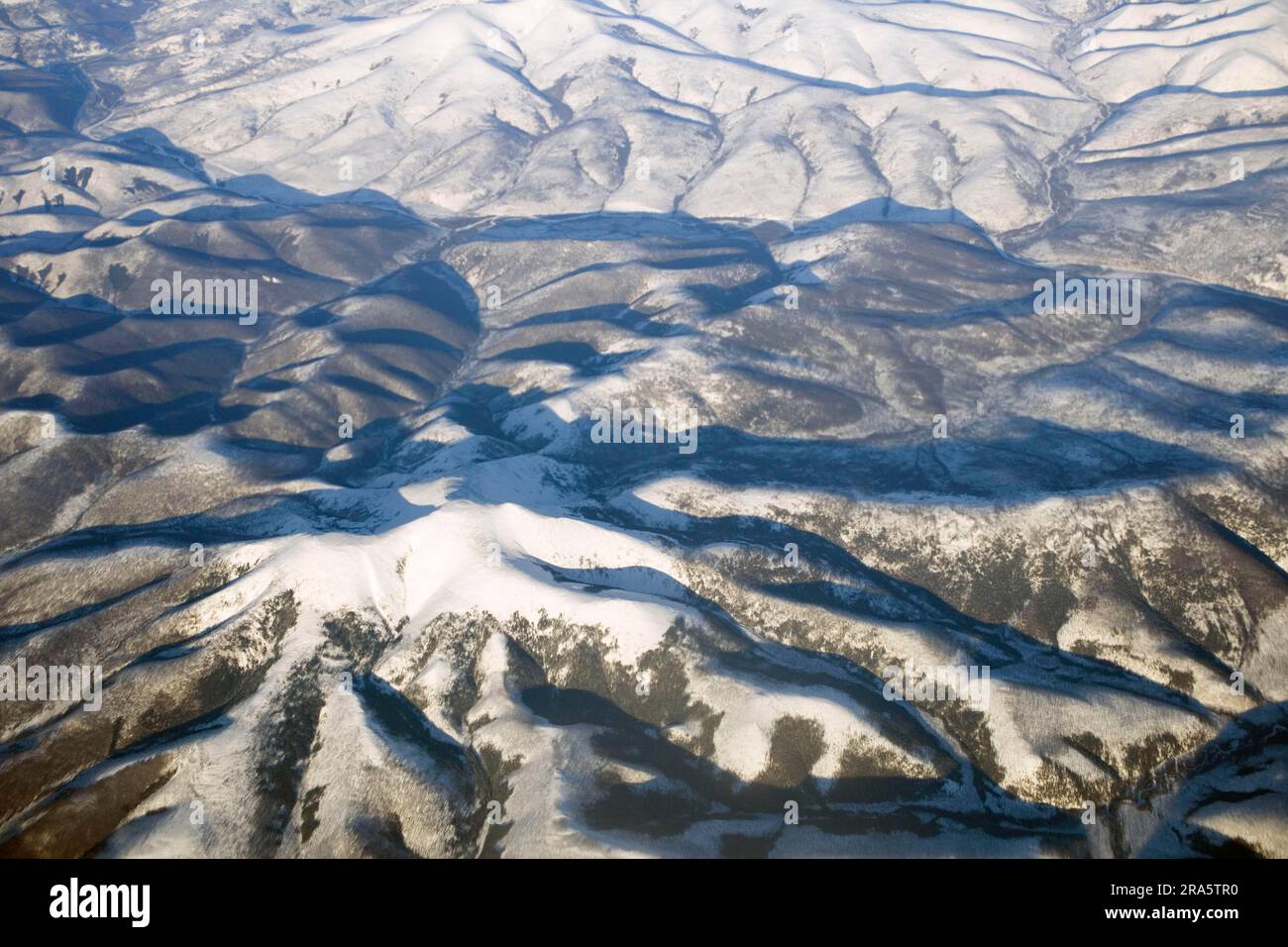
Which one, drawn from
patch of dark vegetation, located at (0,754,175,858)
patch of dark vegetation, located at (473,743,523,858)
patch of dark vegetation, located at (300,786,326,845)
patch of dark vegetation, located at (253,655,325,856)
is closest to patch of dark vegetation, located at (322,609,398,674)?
patch of dark vegetation, located at (253,655,325,856)

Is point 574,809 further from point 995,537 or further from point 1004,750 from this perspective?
point 995,537

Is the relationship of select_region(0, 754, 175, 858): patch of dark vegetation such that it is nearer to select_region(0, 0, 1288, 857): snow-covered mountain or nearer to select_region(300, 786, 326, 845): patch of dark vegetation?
select_region(0, 0, 1288, 857): snow-covered mountain

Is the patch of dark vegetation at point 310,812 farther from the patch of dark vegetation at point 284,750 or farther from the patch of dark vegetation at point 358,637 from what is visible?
the patch of dark vegetation at point 358,637

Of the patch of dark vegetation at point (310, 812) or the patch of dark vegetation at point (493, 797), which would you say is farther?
the patch of dark vegetation at point (310, 812)

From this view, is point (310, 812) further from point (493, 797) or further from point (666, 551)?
point (666, 551)

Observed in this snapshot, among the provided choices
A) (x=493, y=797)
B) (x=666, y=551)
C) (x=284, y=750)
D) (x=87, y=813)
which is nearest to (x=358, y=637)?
(x=284, y=750)

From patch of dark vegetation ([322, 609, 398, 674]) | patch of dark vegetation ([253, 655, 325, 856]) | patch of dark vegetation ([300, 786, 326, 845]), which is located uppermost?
patch of dark vegetation ([322, 609, 398, 674])

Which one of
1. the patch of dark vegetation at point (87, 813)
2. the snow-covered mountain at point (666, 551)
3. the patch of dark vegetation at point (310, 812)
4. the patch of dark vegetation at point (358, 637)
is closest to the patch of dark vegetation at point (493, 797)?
the snow-covered mountain at point (666, 551)

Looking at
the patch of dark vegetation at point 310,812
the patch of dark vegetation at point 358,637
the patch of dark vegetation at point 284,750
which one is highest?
the patch of dark vegetation at point 358,637

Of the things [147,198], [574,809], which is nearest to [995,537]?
[574,809]
